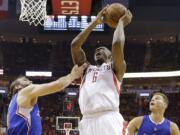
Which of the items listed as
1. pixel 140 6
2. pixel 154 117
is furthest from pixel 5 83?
pixel 154 117

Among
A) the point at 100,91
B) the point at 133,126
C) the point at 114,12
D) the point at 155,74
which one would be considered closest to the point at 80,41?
the point at 114,12

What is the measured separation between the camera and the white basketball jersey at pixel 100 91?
3.62 m

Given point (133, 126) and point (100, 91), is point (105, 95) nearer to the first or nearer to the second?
point (100, 91)

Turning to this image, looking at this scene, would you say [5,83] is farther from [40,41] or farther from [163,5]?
[163,5]

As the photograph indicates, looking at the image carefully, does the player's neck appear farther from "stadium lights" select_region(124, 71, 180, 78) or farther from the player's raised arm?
"stadium lights" select_region(124, 71, 180, 78)

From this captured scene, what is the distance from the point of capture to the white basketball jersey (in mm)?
3617

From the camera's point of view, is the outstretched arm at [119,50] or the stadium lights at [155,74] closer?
the outstretched arm at [119,50]

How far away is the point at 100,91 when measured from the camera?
3.63 m

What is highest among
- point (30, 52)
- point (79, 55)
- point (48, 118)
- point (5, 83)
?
point (79, 55)

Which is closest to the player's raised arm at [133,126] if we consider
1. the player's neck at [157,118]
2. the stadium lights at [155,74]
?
the player's neck at [157,118]

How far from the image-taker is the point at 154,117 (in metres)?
5.23

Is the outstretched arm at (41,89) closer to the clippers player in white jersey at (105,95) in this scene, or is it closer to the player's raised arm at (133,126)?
the clippers player in white jersey at (105,95)

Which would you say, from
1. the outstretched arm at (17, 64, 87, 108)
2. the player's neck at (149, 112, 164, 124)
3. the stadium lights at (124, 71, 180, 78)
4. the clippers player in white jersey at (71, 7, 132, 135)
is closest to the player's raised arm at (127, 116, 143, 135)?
the player's neck at (149, 112, 164, 124)

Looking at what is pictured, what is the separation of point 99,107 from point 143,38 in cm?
1684
